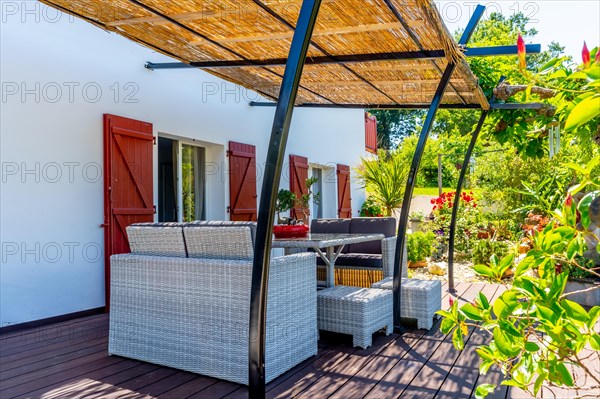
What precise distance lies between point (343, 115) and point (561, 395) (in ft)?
29.6

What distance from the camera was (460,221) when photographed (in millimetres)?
7465

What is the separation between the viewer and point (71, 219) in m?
4.50

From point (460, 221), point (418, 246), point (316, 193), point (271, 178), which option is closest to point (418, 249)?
point (418, 246)

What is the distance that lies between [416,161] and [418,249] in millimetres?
4117

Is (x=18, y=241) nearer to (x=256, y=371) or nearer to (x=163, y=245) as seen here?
(x=163, y=245)

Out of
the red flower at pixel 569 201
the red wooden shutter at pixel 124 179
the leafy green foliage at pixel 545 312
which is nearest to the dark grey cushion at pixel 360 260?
the red wooden shutter at pixel 124 179

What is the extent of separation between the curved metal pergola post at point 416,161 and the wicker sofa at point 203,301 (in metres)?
0.86

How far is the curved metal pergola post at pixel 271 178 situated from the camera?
1.73 m

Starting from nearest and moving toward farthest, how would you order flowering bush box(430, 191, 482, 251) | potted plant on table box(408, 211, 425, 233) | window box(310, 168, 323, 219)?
1. flowering bush box(430, 191, 482, 251)
2. potted plant on table box(408, 211, 425, 233)
3. window box(310, 168, 323, 219)

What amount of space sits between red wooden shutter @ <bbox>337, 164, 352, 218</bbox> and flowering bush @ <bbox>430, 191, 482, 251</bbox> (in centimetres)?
248

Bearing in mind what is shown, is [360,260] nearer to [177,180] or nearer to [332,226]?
[332,226]

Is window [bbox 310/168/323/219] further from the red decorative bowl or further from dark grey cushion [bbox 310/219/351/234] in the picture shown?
the red decorative bowl

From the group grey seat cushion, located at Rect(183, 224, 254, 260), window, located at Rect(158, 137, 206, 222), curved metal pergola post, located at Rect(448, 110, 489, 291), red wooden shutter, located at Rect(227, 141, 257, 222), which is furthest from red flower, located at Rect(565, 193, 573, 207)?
red wooden shutter, located at Rect(227, 141, 257, 222)

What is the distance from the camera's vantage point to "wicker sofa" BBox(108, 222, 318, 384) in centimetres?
262
